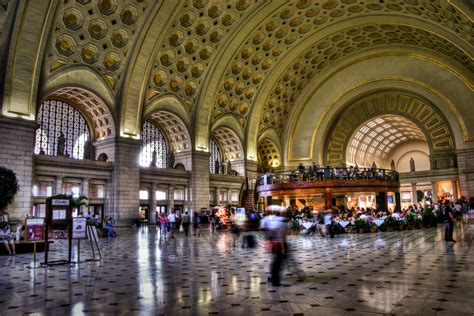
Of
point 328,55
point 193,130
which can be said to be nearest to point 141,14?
point 193,130

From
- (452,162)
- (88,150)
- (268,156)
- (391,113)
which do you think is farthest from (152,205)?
(452,162)

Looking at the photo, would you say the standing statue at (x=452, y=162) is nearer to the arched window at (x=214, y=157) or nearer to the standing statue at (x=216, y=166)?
the arched window at (x=214, y=157)

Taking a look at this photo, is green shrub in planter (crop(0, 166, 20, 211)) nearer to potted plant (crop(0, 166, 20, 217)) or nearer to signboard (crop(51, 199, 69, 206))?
potted plant (crop(0, 166, 20, 217))

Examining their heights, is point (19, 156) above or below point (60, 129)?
below

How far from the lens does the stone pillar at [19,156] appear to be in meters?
17.8

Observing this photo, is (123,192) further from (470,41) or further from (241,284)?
(470,41)

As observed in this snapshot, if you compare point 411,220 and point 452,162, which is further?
point 452,162

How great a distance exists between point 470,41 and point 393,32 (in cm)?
836

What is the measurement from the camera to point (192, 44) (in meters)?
26.3

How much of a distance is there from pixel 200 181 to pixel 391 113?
19749 mm

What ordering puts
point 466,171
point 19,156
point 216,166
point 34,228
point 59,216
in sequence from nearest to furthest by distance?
point 59,216
point 34,228
point 19,156
point 466,171
point 216,166

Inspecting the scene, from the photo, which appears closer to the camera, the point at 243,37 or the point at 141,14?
the point at 141,14

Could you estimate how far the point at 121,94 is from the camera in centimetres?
2386

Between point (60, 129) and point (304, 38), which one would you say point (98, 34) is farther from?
point (304, 38)
